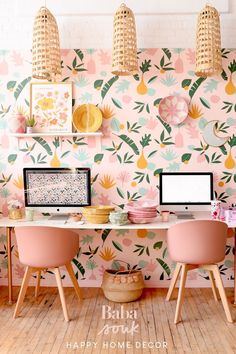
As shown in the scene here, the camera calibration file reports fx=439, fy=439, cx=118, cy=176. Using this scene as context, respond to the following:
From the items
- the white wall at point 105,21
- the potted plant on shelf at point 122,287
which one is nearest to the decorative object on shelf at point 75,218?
the potted plant on shelf at point 122,287

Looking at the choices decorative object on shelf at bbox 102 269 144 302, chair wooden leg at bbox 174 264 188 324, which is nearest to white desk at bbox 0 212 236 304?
chair wooden leg at bbox 174 264 188 324

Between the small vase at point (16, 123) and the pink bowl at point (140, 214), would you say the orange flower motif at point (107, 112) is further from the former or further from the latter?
the pink bowl at point (140, 214)

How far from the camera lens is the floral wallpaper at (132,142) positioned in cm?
394

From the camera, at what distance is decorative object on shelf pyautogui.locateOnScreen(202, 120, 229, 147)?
155 inches

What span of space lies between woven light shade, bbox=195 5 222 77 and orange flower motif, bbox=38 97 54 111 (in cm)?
134

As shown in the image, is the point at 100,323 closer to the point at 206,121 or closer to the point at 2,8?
the point at 206,121

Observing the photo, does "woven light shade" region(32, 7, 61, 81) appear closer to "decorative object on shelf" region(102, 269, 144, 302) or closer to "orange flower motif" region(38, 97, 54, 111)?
"orange flower motif" region(38, 97, 54, 111)

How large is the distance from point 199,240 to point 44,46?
198 centimetres

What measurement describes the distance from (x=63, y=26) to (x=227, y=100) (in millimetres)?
1617

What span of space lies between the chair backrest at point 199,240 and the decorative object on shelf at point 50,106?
146cm

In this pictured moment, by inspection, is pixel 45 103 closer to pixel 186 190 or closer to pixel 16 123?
pixel 16 123

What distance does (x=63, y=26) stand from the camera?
3957 millimetres

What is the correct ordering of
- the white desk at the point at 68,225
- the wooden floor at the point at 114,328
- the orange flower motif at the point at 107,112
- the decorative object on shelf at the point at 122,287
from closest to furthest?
the wooden floor at the point at 114,328
the white desk at the point at 68,225
the decorative object on shelf at the point at 122,287
the orange flower motif at the point at 107,112

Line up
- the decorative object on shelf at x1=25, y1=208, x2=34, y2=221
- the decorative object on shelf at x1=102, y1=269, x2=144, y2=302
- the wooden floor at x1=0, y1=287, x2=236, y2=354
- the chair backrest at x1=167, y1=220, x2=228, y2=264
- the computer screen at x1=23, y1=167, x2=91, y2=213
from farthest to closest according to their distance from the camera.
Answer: the computer screen at x1=23, y1=167, x2=91, y2=213 < the decorative object on shelf at x1=25, y1=208, x2=34, y2=221 < the decorative object on shelf at x1=102, y1=269, x2=144, y2=302 < the chair backrest at x1=167, y1=220, x2=228, y2=264 < the wooden floor at x1=0, y1=287, x2=236, y2=354
